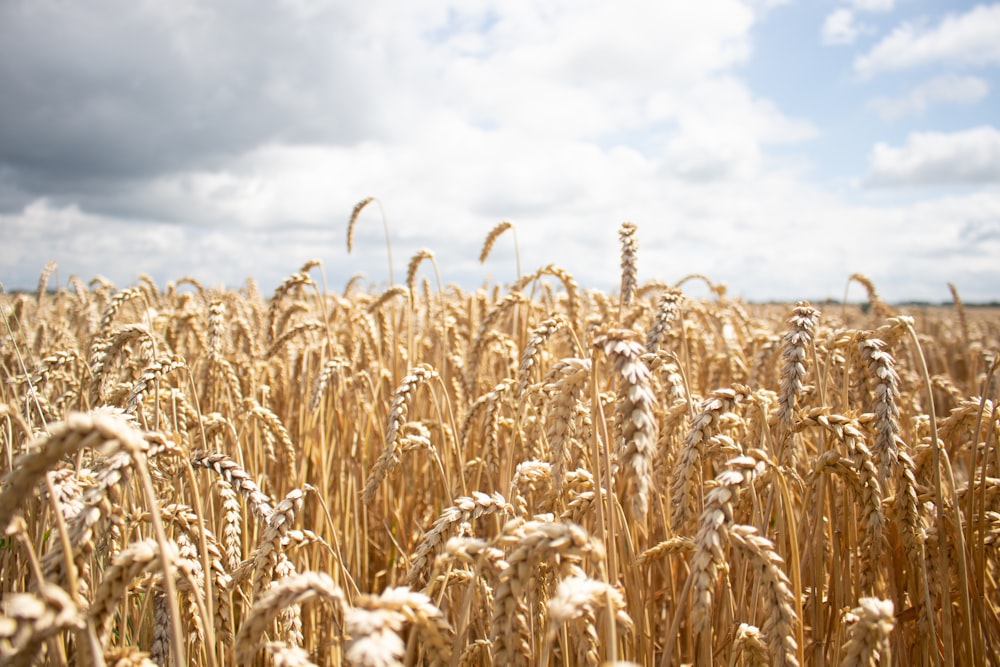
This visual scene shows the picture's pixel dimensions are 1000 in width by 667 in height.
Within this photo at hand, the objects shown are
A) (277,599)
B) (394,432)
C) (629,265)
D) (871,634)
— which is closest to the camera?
(277,599)

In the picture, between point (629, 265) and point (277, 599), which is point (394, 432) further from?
point (629, 265)

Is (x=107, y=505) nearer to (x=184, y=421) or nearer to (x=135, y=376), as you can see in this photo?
(x=184, y=421)

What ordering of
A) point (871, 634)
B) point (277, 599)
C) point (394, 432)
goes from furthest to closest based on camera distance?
1. point (394, 432)
2. point (871, 634)
3. point (277, 599)

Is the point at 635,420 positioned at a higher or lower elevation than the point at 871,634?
higher

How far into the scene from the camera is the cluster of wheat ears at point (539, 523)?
1052mm

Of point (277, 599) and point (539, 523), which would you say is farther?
point (539, 523)

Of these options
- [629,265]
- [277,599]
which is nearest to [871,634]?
[277,599]

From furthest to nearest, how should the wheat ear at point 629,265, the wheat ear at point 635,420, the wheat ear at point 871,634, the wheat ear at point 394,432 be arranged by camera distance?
the wheat ear at point 629,265 < the wheat ear at point 394,432 < the wheat ear at point 871,634 < the wheat ear at point 635,420

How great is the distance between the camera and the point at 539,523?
1.25 metres

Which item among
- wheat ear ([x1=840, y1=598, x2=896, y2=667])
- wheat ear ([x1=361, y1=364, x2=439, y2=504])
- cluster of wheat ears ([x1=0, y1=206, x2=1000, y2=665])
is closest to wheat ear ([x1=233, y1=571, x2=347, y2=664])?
cluster of wheat ears ([x1=0, y1=206, x2=1000, y2=665])

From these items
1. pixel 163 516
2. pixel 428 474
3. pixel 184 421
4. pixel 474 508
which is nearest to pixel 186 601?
pixel 163 516

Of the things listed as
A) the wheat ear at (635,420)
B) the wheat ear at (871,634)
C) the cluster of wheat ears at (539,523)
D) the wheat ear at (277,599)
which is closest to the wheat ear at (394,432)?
the cluster of wheat ears at (539,523)

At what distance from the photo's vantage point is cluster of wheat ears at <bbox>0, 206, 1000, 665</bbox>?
1.05 metres

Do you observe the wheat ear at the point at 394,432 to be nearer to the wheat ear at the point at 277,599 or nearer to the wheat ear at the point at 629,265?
the wheat ear at the point at 277,599
